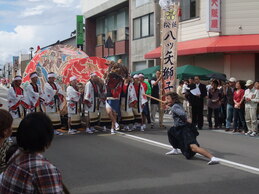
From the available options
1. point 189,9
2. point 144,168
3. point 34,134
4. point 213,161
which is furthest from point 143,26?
point 34,134

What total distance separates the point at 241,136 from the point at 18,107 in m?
6.41

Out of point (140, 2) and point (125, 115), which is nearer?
point (125, 115)

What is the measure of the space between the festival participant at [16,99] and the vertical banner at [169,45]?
16.7 ft

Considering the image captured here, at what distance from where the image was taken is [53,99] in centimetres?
1073

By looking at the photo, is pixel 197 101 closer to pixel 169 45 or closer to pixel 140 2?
pixel 169 45

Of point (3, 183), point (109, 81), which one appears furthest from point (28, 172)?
point (109, 81)

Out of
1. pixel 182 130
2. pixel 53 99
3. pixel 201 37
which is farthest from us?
pixel 201 37

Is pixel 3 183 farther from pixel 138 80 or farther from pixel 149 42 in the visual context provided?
pixel 149 42

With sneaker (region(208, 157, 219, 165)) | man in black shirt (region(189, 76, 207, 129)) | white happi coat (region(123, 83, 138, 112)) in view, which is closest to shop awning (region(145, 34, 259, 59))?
man in black shirt (region(189, 76, 207, 129))

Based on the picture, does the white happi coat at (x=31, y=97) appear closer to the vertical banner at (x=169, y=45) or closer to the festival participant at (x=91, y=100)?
the festival participant at (x=91, y=100)

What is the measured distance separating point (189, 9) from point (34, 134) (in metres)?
19.9

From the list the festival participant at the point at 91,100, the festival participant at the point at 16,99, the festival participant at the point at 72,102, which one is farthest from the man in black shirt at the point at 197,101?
the festival participant at the point at 16,99

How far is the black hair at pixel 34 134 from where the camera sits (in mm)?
2230

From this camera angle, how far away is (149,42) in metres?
25.8
